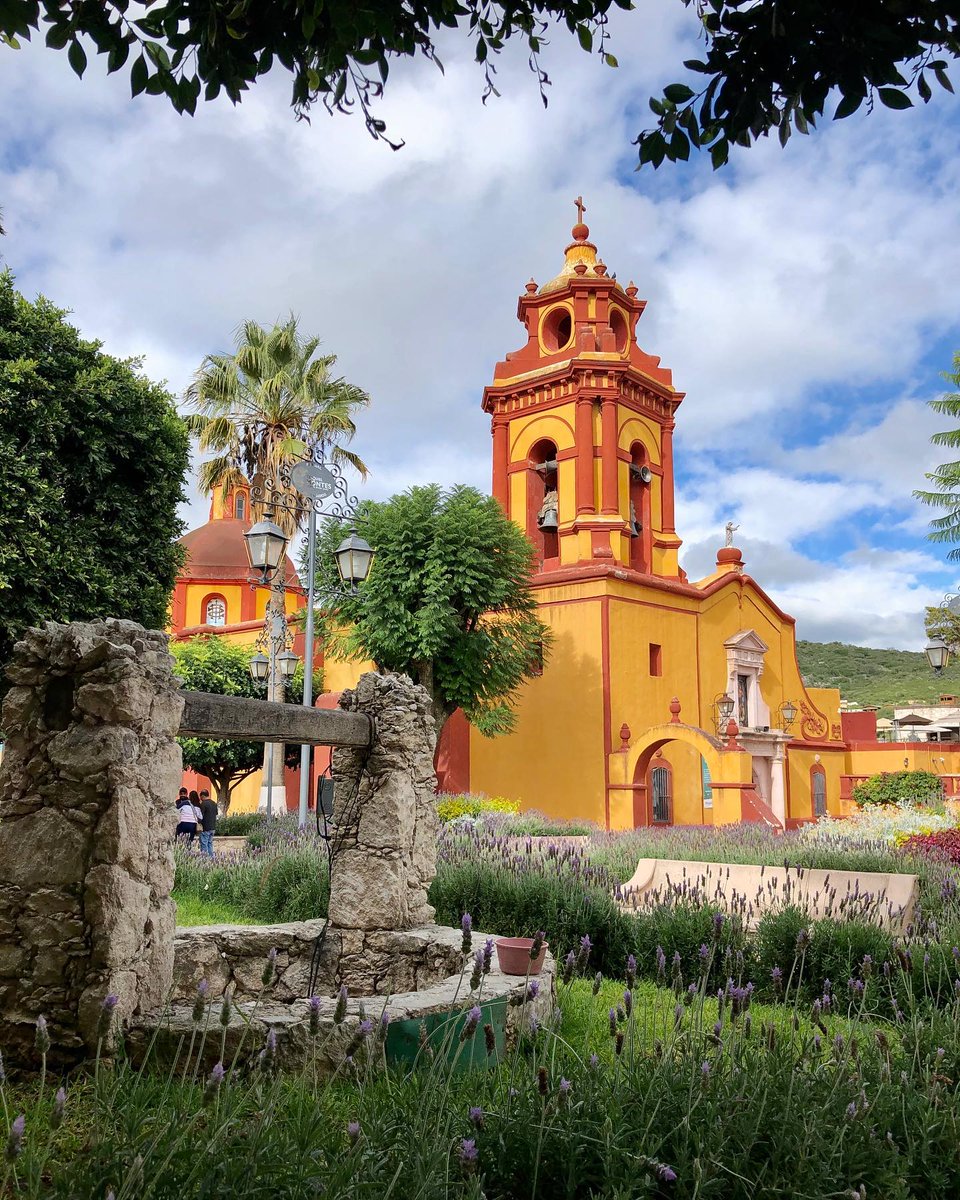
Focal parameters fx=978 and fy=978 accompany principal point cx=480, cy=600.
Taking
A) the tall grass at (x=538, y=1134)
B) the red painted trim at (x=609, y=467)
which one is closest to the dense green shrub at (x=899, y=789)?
the red painted trim at (x=609, y=467)

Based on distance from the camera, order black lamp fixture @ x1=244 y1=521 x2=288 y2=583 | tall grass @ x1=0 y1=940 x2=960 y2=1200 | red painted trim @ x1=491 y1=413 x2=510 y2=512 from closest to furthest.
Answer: tall grass @ x1=0 y1=940 x2=960 y2=1200, black lamp fixture @ x1=244 y1=521 x2=288 y2=583, red painted trim @ x1=491 y1=413 x2=510 y2=512

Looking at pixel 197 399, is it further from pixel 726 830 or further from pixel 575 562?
pixel 726 830

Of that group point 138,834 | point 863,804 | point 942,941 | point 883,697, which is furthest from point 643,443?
point 883,697

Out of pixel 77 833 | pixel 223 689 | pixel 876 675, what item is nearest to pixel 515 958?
pixel 77 833

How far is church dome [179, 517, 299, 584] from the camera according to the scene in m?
34.8

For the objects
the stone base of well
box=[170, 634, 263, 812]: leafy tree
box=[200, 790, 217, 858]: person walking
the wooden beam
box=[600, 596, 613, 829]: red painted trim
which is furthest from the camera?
box=[170, 634, 263, 812]: leafy tree

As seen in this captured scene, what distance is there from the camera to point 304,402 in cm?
Result: 2091

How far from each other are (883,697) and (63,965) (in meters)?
64.7

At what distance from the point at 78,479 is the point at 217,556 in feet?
68.9

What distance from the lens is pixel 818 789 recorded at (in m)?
28.5

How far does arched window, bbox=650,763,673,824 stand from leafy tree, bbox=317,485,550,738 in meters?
4.71

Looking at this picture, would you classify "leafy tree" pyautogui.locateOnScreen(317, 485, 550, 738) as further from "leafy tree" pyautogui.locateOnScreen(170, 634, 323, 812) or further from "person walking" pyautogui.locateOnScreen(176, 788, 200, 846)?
"leafy tree" pyautogui.locateOnScreen(170, 634, 323, 812)

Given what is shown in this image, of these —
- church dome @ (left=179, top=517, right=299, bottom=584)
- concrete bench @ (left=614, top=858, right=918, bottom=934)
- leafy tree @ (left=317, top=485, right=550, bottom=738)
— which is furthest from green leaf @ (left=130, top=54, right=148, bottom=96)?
church dome @ (left=179, top=517, right=299, bottom=584)

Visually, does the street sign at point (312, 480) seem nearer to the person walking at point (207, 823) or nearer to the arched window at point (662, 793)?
the person walking at point (207, 823)
